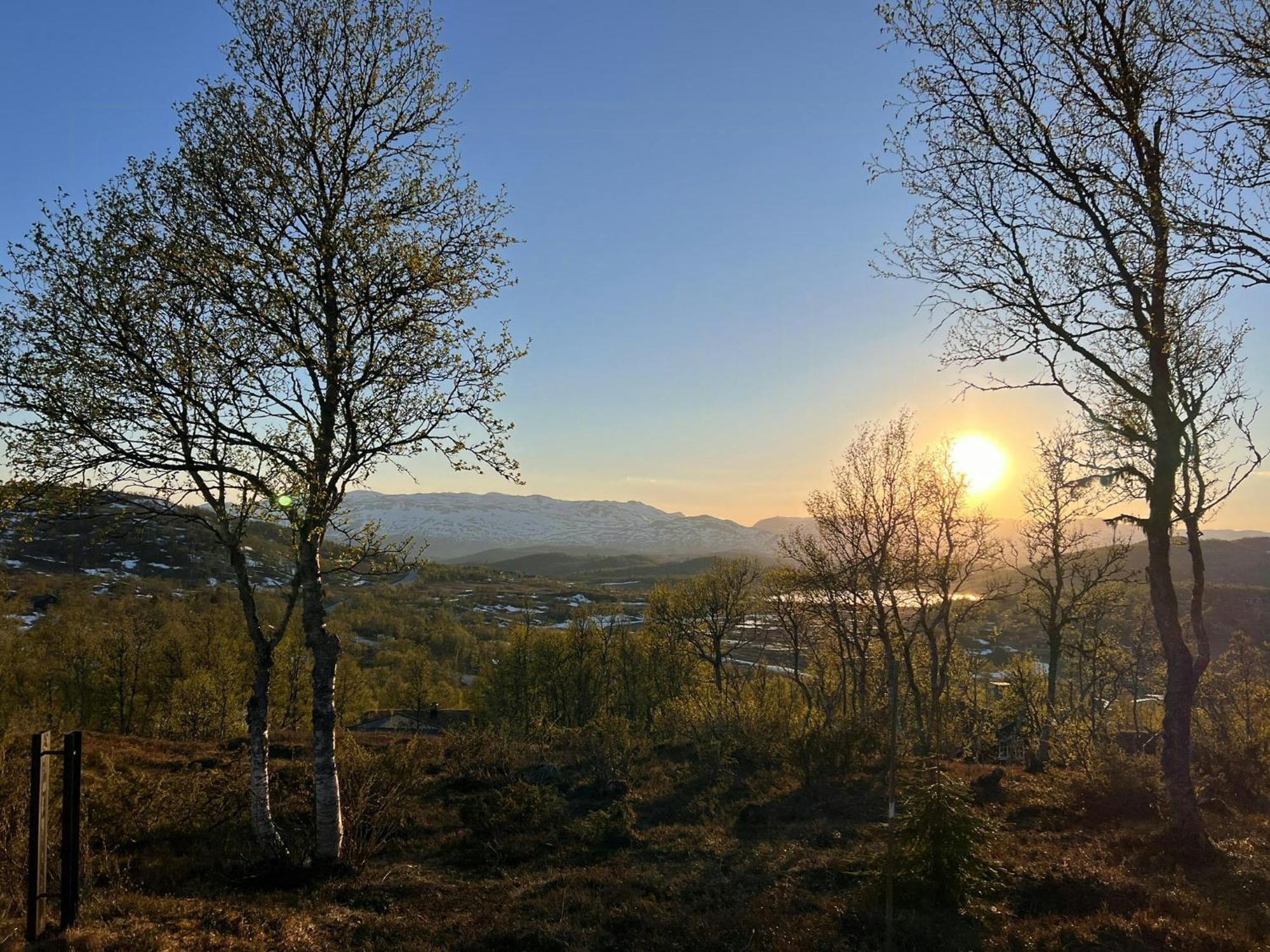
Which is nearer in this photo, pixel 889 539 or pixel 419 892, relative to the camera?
pixel 419 892

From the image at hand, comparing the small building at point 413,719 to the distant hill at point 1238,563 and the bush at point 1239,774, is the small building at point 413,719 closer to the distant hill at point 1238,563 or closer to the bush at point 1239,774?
the bush at point 1239,774

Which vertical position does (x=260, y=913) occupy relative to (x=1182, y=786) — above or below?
below

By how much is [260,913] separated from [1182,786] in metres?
14.1

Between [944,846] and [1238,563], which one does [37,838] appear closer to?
[944,846]

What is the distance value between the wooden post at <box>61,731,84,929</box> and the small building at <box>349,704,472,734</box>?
42699mm

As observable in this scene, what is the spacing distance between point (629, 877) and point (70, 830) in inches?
319

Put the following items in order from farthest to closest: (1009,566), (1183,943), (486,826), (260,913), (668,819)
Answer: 1. (1009,566)
2. (668,819)
3. (486,826)
4. (260,913)
5. (1183,943)

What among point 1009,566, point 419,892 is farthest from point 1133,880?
point 1009,566

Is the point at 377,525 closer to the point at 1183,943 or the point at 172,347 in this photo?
the point at 172,347

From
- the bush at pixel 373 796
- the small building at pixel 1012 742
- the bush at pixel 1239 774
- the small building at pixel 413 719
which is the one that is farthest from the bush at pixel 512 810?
the small building at pixel 413 719

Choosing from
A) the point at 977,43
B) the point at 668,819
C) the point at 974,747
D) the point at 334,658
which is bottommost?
the point at 974,747

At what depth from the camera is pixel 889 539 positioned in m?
24.6

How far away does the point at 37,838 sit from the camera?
682cm

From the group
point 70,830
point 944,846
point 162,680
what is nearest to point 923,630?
point 944,846
